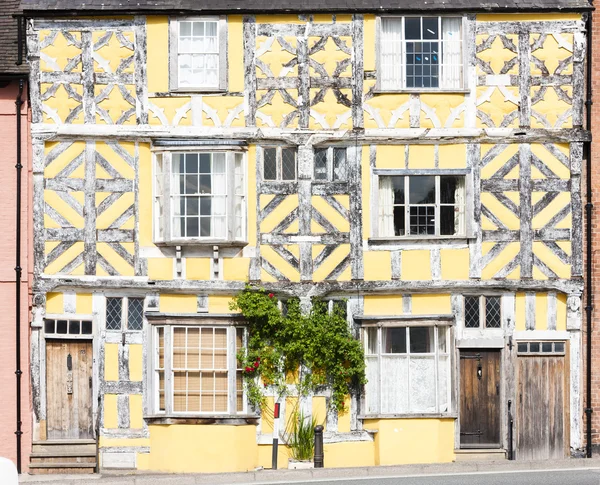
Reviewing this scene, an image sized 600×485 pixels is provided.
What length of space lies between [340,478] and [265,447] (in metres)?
2.61

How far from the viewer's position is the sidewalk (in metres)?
20.3

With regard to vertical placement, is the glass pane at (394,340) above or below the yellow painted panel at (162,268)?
below

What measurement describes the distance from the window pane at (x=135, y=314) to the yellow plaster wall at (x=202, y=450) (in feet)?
6.46

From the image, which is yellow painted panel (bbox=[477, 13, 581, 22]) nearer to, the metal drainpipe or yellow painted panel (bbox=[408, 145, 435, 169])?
the metal drainpipe

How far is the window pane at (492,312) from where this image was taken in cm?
2264

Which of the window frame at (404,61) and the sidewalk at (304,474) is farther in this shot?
the window frame at (404,61)

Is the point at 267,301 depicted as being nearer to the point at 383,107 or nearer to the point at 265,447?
the point at 265,447

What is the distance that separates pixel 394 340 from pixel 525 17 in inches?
261

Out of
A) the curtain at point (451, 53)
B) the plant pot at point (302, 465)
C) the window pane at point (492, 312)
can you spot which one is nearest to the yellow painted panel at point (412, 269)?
the window pane at point (492, 312)

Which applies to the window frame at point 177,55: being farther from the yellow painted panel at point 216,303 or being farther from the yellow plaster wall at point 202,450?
the yellow plaster wall at point 202,450

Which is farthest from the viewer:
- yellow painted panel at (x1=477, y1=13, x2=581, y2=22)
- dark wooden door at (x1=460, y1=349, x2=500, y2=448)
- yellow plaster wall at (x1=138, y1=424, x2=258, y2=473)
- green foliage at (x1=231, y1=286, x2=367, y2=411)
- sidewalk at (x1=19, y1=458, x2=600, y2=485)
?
dark wooden door at (x1=460, y1=349, x2=500, y2=448)

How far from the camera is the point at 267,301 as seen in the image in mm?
22250

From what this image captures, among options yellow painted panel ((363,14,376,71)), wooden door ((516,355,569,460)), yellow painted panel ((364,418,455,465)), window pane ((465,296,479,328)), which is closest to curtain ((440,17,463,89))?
yellow painted panel ((363,14,376,71))

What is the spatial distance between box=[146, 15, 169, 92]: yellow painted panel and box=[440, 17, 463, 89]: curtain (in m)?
5.27
